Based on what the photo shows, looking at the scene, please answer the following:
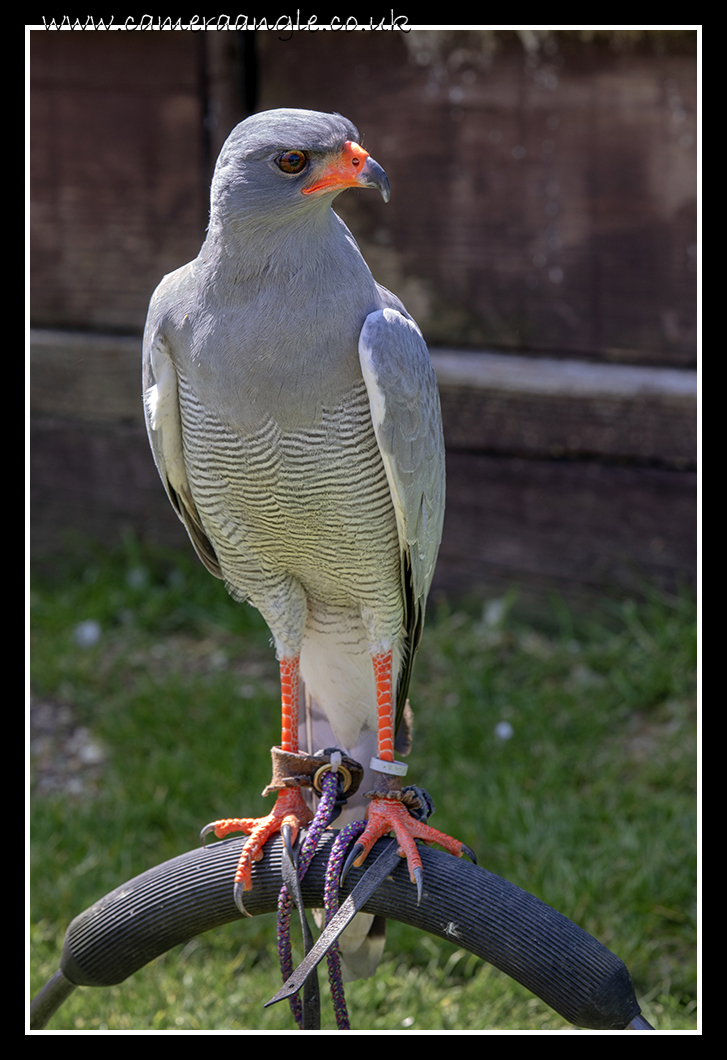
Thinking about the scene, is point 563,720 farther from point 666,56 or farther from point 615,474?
point 666,56

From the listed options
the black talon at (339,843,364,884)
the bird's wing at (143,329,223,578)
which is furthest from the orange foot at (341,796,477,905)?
the bird's wing at (143,329,223,578)

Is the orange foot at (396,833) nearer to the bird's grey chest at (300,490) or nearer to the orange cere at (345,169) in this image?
the bird's grey chest at (300,490)

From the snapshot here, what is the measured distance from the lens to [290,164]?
5.14 feet

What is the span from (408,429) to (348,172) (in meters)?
0.41

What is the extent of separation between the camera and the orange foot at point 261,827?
1660mm

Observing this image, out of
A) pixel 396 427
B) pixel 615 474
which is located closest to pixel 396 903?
pixel 396 427

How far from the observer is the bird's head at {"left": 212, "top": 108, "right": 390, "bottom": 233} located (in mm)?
1560

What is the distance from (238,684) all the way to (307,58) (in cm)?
217

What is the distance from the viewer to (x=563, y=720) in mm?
3406

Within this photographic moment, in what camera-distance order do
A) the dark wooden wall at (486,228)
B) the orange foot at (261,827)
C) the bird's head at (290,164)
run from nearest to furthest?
the bird's head at (290,164)
the orange foot at (261,827)
the dark wooden wall at (486,228)

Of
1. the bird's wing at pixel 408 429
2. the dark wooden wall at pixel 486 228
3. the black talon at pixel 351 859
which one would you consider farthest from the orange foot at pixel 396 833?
the dark wooden wall at pixel 486 228

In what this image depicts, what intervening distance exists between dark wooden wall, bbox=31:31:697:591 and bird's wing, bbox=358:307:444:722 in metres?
1.85

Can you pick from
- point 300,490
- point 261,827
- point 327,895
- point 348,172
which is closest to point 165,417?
point 300,490
